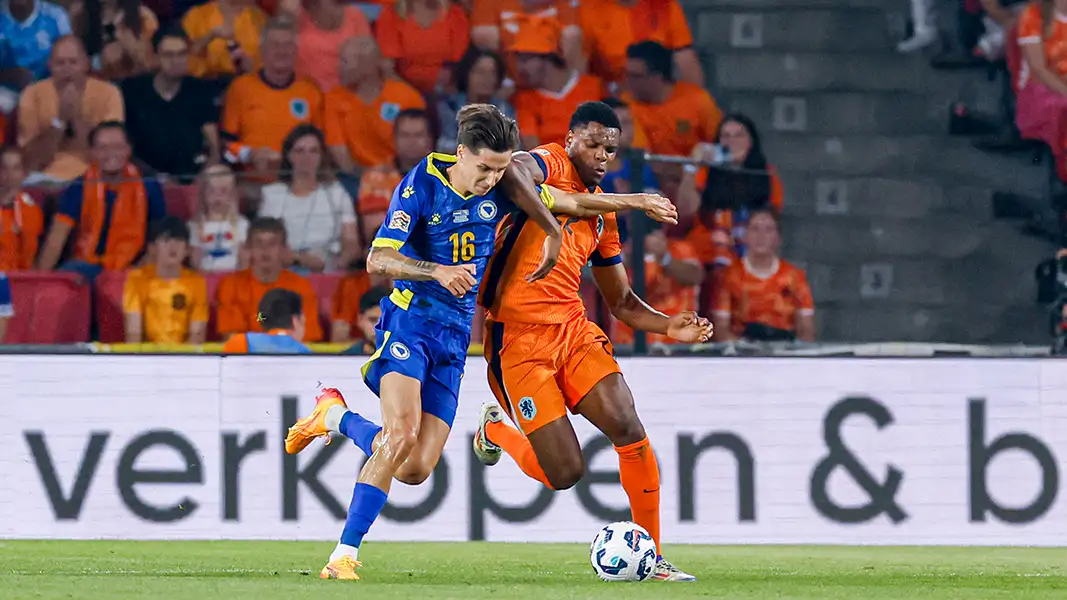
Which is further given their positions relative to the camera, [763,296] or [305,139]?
[305,139]

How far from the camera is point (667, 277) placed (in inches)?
398

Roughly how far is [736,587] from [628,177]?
395 cm

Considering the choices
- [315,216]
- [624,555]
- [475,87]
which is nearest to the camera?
[624,555]

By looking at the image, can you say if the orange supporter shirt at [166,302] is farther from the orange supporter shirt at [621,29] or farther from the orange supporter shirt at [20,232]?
the orange supporter shirt at [621,29]

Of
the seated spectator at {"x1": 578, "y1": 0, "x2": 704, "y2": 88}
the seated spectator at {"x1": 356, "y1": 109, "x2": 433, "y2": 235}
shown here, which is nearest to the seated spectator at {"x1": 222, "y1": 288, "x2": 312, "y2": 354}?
the seated spectator at {"x1": 356, "y1": 109, "x2": 433, "y2": 235}

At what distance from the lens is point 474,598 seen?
18.0 feet

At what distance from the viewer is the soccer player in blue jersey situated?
20.2 ft

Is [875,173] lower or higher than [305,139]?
lower

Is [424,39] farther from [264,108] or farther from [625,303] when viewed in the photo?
[625,303]

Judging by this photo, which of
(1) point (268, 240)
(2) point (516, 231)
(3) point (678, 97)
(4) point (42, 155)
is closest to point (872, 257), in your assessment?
(3) point (678, 97)

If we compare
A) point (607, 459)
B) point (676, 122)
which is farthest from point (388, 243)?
point (676, 122)

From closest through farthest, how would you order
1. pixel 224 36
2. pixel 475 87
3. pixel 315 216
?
1. pixel 315 216
2. pixel 475 87
3. pixel 224 36

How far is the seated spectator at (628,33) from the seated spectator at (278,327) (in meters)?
3.07

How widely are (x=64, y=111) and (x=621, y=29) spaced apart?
4.10 meters
